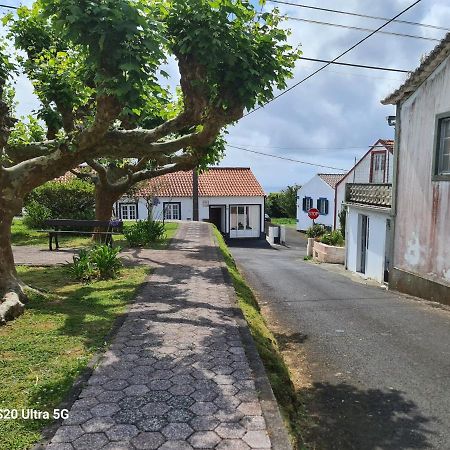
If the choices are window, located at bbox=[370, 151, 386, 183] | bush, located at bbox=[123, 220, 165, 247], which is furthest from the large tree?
window, located at bbox=[370, 151, 386, 183]

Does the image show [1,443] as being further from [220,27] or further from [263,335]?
[220,27]

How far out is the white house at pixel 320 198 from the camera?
38125 mm

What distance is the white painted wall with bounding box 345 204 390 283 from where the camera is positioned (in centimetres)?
1550

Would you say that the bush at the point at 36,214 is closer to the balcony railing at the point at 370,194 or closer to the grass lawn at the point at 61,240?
the grass lawn at the point at 61,240

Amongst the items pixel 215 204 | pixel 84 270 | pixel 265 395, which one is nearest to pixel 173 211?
pixel 215 204

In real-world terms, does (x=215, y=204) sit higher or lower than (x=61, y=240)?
higher

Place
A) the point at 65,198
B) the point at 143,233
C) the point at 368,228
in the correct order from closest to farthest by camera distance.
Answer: the point at 143,233 < the point at 368,228 < the point at 65,198

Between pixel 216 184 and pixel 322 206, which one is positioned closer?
pixel 216 184

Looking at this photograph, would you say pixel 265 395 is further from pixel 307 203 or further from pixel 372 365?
pixel 307 203

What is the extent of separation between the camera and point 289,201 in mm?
52750

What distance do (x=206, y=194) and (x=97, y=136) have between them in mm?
27951

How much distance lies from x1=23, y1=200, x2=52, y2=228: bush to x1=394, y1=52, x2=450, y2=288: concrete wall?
605 inches

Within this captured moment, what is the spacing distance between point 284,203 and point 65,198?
36.2 metres

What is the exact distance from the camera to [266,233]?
38.2m
